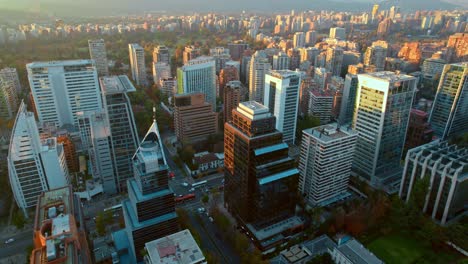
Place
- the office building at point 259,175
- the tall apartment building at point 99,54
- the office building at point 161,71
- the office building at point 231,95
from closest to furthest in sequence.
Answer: the office building at point 259,175
the office building at point 231,95
the office building at point 161,71
the tall apartment building at point 99,54

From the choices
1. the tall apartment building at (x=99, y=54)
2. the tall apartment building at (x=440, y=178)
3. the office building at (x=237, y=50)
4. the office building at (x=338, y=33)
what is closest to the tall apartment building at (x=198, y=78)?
the tall apartment building at (x=99, y=54)

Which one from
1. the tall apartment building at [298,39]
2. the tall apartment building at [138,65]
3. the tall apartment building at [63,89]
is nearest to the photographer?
the tall apartment building at [63,89]

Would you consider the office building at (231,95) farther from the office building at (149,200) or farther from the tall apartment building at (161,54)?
the tall apartment building at (161,54)

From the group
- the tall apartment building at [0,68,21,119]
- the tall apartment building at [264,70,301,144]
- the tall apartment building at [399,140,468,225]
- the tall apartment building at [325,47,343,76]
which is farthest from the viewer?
the tall apartment building at [325,47,343,76]

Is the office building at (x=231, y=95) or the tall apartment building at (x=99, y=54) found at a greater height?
the tall apartment building at (x=99, y=54)

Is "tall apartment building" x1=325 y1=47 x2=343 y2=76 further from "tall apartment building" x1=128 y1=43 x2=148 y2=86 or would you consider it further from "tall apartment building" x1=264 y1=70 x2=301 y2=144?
"tall apartment building" x1=128 y1=43 x2=148 y2=86

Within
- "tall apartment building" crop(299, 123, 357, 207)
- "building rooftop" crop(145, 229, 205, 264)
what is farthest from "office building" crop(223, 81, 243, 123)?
"building rooftop" crop(145, 229, 205, 264)
